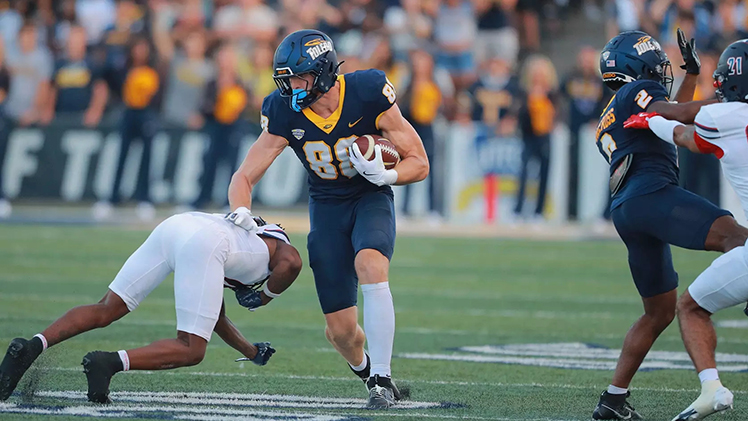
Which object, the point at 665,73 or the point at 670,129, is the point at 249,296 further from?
the point at 665,73

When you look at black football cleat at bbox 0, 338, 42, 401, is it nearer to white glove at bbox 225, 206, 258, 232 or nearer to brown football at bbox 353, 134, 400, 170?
white glove at bbox 225, 206, 258, 232

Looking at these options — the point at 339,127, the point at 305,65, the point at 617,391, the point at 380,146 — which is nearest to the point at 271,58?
the point at 339,127

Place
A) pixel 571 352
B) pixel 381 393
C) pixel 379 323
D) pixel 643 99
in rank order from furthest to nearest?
pixel 571 352 < pixel 379 323 < pixel 381 393 < pixel 643 99

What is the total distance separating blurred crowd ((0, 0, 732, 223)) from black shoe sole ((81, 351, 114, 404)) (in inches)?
396

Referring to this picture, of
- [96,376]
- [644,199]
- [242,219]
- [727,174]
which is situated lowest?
[96,376]

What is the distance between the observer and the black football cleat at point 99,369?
15.5 feet

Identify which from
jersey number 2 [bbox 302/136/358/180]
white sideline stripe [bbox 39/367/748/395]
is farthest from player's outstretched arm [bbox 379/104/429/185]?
white sideline stripe [bbox 39/367/748/395]

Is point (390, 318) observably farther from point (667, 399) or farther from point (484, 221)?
point (484, 221)

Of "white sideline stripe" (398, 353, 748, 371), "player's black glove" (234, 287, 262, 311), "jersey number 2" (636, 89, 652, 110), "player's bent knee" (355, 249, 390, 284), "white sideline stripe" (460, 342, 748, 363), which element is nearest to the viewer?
"jersey number 2" (636, 89, 652, 110)

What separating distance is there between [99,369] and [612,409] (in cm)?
215

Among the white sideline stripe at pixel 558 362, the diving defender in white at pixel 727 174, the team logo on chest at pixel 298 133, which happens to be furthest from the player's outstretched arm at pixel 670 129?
the white sideline stripe at pixel 558 362

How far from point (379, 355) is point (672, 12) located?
1185 centimetres

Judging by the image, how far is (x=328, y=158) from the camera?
553cm

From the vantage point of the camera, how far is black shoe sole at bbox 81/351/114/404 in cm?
471
